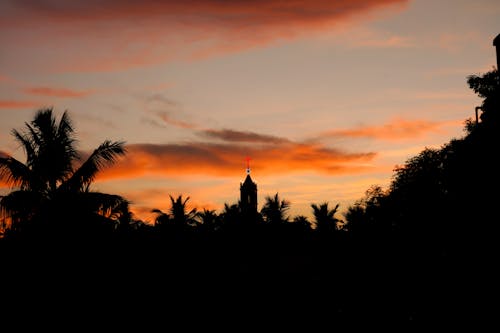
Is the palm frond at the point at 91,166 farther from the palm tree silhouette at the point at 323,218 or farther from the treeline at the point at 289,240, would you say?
the palm tree silhouette at the point at 323,218

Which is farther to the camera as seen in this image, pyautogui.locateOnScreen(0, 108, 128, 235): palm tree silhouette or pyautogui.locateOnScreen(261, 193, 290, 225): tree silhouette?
pyautogui.locateOnScreen(261, 193, 290, 225): tree silhouette

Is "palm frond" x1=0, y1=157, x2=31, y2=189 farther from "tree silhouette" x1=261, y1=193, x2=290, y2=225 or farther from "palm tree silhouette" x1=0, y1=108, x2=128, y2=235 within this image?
"tree silhouette" x1=261, y1=193, x2=290, y2=225

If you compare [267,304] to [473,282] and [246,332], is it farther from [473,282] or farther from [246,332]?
[473,282]

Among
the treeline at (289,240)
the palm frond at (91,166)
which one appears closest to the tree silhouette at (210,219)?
the treeline at (289,240)

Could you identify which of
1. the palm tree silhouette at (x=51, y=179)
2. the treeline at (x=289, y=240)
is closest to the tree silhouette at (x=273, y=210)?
the treeline at (x=289, y=240)

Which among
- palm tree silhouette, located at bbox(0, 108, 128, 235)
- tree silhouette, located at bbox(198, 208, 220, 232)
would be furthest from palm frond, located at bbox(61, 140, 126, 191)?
tree silhouette, located at bbox(198, 208, 220, 232)

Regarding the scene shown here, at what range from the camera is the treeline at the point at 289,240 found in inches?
941

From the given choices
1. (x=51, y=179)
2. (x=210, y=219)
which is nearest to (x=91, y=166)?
(x=51, y=179)

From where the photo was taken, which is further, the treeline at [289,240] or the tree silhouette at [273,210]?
the tree silhouette at [273,210]

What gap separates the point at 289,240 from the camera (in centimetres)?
5188

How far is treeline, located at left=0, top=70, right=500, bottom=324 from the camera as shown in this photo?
2389cm

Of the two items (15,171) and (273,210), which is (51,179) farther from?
(273,210)

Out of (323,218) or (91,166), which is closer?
(91,166)

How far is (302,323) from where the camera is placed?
29922 millimetres
